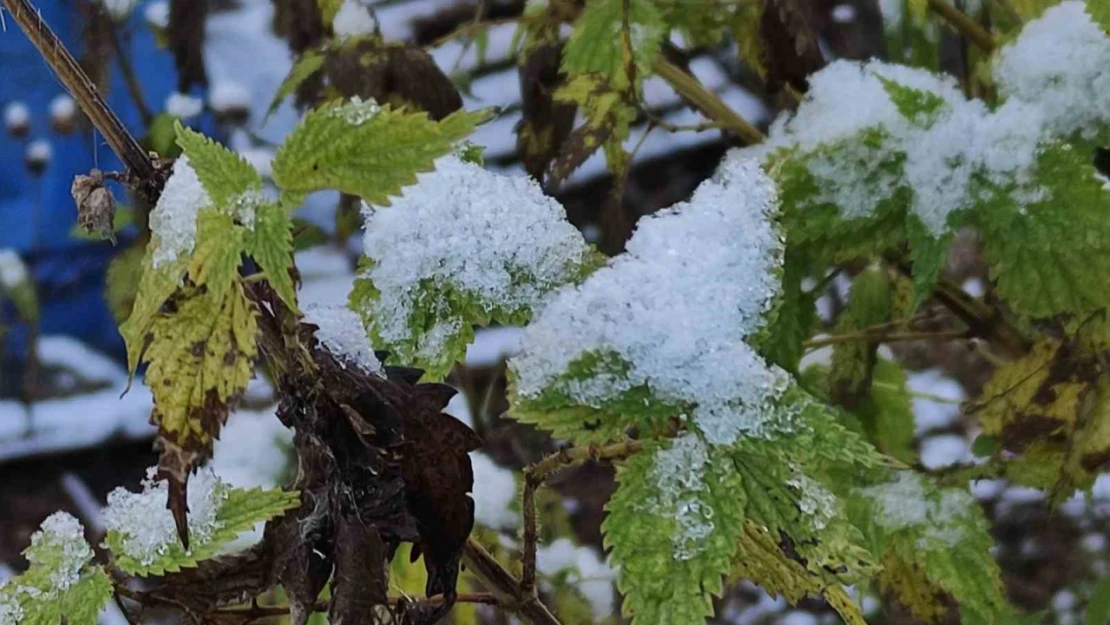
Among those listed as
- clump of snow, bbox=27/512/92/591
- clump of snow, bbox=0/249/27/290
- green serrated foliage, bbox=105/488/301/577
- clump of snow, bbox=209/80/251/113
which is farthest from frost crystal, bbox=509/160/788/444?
clump of snow, bbox=0/249/27/290

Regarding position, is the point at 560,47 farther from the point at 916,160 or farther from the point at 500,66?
the point at 500,66

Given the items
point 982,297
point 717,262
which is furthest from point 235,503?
point 982,297

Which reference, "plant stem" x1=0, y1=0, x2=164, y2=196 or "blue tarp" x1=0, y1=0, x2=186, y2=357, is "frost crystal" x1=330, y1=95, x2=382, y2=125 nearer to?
"plant stem" x1=0, y1=0, x2=164, y2=196

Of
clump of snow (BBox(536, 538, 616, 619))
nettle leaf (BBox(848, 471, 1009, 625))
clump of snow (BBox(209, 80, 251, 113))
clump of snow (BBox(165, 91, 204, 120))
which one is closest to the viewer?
nettle leaf (BBox(848, 471, 1009, 625))

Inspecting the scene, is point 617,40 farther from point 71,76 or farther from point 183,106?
point 183,106

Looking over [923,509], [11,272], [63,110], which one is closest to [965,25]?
[923,509]

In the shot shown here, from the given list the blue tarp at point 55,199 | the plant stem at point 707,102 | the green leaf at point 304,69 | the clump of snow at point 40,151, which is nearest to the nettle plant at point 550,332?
the plant stem at point 707,102
